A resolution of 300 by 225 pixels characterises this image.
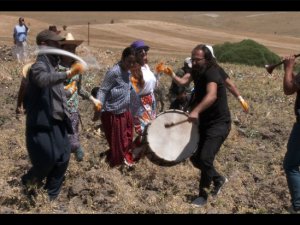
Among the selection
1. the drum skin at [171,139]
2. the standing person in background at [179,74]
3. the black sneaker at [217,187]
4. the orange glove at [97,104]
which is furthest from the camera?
the standing person in background at [179,74]

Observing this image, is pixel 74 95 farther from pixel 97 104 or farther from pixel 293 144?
pixel 293 144

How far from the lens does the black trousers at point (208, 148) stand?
22.2 feet

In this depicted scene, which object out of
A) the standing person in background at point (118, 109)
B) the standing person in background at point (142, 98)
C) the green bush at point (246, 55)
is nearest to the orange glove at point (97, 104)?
the standing person in background at point (118, 109)

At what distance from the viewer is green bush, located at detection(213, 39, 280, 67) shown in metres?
24.5

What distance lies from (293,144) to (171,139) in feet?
4.04

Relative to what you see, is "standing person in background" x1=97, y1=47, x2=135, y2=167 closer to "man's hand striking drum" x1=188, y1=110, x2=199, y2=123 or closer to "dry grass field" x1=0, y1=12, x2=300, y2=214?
"dry grass field" x1=0, y1=12, x2=300, y2=214

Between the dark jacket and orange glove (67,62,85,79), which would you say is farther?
the dark jacket

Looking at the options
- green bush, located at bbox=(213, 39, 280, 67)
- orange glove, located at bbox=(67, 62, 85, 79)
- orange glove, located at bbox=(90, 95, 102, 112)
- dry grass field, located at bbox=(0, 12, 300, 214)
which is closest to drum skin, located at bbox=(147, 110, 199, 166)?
dry grass field, located at bbox=(0, 12, 300, 214)

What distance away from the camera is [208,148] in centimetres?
676

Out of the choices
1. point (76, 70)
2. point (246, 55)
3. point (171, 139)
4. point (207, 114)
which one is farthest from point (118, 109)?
point (246, 55)

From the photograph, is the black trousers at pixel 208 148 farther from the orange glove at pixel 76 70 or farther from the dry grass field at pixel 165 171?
the orange glove at pixel 76 70

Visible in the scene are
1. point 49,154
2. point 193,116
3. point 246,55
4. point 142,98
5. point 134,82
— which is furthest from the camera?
point 246,55

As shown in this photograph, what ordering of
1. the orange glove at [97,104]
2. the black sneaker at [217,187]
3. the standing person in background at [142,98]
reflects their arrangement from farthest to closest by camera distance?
the standing person in background at [142,98] < the orange glove at [97,104] < the black sneaker at [217,187]
